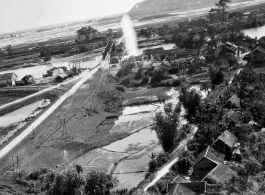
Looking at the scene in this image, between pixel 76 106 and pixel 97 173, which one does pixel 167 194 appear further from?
pixel 76 106

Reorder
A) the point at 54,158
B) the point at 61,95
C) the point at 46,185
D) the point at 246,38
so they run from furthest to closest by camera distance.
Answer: the point at 246,38 < the point at 61,95 < the point at 54,158 < the point at 46,185

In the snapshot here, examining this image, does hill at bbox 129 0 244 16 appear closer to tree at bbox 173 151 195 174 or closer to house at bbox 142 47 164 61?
house at bbox 142 47 164 61

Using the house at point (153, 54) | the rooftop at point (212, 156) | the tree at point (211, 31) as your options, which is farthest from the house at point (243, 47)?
the rooftop at point (212, 156)

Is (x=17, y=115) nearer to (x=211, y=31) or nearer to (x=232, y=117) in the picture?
(x=232, y=117)

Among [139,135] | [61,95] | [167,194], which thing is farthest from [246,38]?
[167,194]

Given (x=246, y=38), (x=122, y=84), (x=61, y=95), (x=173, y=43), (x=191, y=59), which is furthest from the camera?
(x=173, y=43)

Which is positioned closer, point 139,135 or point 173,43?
point 139,135

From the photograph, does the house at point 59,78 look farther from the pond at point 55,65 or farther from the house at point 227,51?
the house at point 227,51

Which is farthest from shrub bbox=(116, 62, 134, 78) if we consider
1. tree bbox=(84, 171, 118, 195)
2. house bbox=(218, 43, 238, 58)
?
tree bbox=(84, 171, 118, 195)
